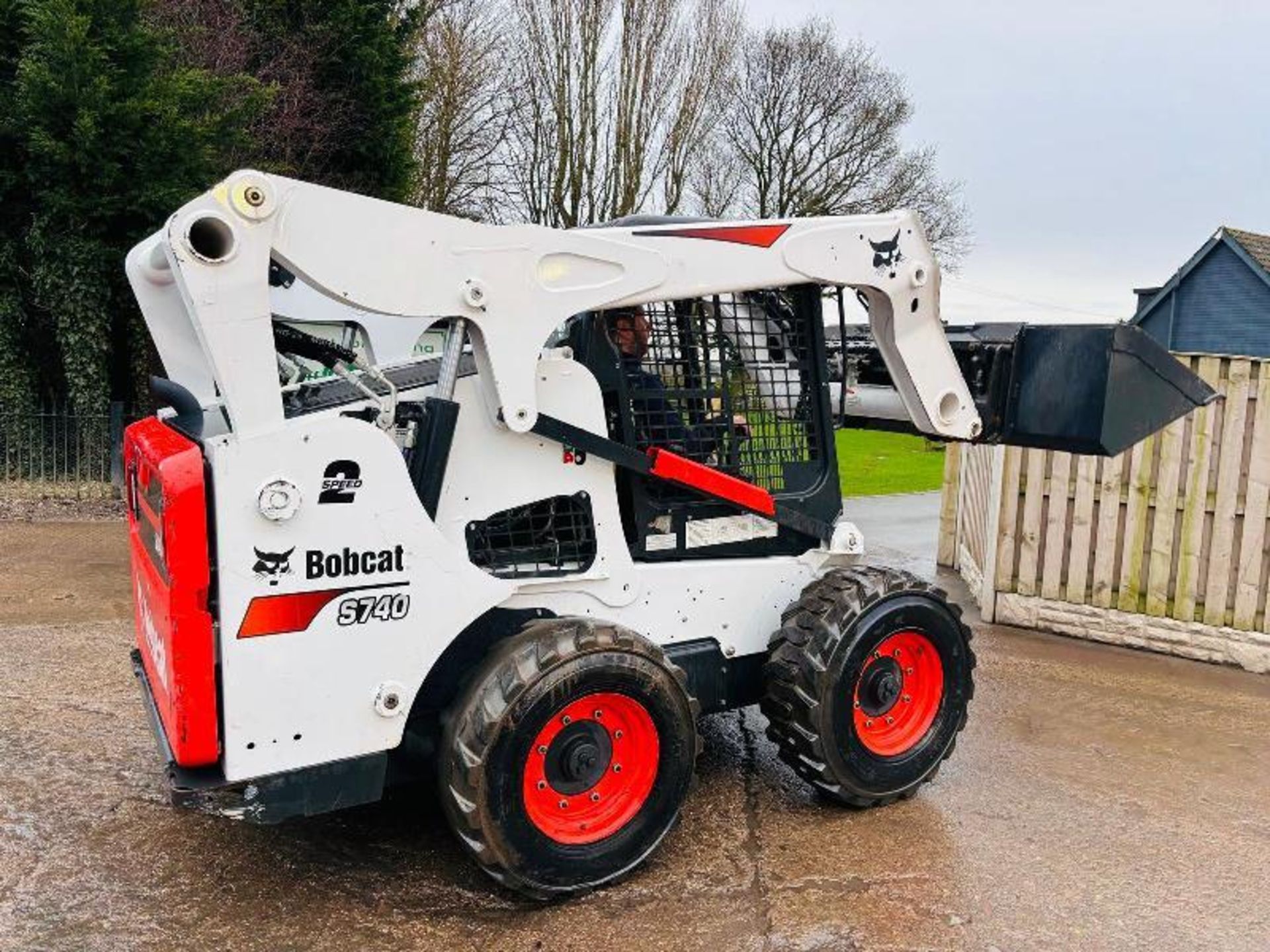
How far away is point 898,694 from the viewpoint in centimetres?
429

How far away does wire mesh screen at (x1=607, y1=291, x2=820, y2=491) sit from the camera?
3.94m

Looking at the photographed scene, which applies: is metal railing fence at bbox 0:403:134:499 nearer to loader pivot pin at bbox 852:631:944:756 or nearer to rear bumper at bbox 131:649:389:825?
rear bumper at bbox 131:649:389:825

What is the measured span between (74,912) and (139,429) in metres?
1.59

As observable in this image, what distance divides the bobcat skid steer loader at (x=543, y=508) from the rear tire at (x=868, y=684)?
0.01m

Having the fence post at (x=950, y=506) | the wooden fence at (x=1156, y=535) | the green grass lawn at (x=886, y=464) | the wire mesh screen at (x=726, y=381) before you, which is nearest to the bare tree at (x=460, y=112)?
the green grass lawn at (x=886, y=464)

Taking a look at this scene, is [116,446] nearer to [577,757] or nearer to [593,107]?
[577,757]

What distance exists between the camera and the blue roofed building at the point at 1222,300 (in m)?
26.8

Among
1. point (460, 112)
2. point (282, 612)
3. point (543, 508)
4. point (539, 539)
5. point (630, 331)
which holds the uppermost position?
point (460, 112)

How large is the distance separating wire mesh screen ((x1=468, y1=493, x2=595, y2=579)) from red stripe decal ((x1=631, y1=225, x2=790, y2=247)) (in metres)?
0.92

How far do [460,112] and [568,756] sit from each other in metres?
19.5

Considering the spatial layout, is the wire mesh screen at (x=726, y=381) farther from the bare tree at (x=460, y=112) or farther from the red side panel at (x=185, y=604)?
the bare tree at (x=460, y=112)

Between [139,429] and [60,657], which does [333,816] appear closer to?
[139,429]

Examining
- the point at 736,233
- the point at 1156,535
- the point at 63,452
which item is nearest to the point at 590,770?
the point at 736,233

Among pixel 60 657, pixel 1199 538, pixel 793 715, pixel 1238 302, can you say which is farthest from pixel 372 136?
pixel 1238 302
